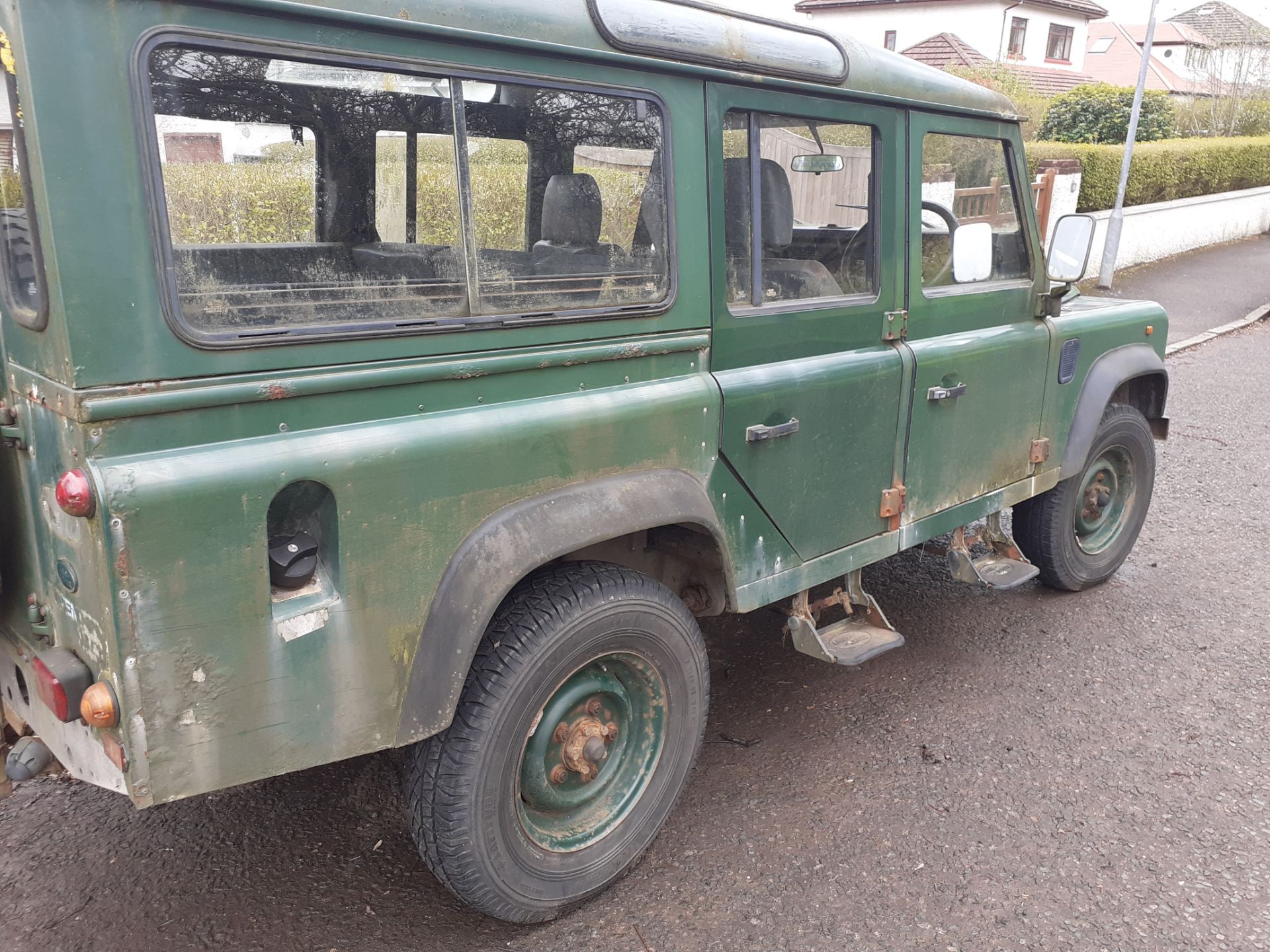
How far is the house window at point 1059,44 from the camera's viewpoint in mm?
30984

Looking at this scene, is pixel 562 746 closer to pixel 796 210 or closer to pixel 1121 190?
pixel 796 210

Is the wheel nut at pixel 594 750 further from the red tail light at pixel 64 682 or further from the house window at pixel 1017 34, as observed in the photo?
the house window at pixel 1017 34

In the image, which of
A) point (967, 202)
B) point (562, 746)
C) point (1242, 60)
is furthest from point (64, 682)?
point (1242, 60)

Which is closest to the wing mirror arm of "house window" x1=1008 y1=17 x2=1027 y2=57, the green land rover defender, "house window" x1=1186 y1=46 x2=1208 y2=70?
the green land rover defender

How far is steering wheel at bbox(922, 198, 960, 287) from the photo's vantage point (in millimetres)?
3484

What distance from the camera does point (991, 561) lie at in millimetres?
4211

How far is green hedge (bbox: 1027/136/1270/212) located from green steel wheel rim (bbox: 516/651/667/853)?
33.4 feet

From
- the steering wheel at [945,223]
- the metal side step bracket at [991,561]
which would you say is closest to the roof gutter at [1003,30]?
the metal side step bracket at [991,561]

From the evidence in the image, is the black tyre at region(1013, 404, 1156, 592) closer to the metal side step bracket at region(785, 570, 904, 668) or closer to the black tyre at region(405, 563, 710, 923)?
the metal side step bracket at region(785, 570, 904, 668)

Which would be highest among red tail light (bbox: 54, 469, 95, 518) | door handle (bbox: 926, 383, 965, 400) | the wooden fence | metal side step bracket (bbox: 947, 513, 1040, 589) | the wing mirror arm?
the wooden fence

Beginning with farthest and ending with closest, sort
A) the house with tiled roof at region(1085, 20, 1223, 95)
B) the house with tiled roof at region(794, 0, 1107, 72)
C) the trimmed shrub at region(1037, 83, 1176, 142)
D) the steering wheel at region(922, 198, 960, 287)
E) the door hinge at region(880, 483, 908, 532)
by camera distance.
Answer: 1. the house with tiled roof at region(1085, 20, 1223, 95)
2. the house with tiled roof at region(794, 0, 1107, 72)
3. the trimmed shrub at region(1037, 83, 1176, 142)
4. the steering wheel at region(922, 198, 960, 287)
5. the door hinge at region(880, 483, 908, 532)

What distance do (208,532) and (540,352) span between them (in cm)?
87

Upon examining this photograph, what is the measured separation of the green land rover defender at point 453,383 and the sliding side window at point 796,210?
1cm

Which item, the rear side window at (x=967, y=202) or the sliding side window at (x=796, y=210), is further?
the rear side window at (x=967, y=202)
